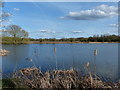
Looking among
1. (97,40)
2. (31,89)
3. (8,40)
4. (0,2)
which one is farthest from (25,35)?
(31,89)

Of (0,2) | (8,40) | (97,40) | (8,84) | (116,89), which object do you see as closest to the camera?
(116,89)

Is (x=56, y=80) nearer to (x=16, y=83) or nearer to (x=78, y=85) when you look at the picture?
(x=78, y=85)

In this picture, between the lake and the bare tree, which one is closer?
the lake

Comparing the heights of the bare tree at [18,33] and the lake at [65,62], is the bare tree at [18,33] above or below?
above

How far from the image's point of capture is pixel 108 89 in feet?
16.0

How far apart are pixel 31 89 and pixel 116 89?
2.29 metres

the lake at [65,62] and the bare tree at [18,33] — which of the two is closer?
the lake at [65,62]

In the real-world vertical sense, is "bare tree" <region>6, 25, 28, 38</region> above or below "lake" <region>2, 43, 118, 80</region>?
above

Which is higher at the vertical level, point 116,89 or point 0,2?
point 0,2

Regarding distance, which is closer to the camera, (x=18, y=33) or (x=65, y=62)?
(x=65, y=62)

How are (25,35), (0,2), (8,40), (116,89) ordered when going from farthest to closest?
(25,35) → (8,40) → (0,2) → (116,89)

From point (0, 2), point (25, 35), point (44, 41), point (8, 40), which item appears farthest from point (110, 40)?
point (0, 2)

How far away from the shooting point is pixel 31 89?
4828 mm

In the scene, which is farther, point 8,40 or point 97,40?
point 97,40
